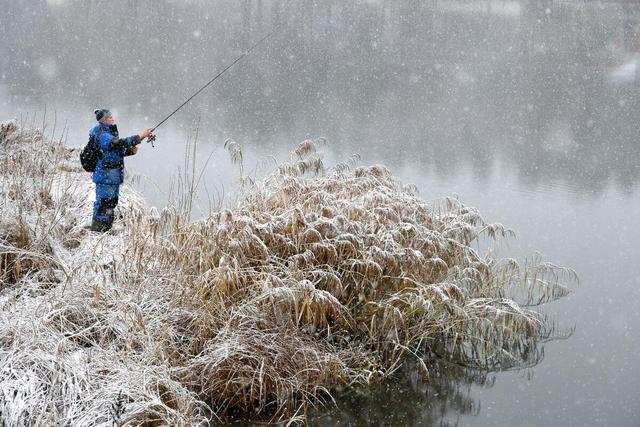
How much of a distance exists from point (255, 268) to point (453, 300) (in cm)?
159

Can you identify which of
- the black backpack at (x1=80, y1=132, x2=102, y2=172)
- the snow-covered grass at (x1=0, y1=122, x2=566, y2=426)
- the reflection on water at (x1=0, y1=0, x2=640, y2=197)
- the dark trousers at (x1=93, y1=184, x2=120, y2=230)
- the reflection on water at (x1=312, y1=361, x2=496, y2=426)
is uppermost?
the reflection on water at (x1=0, y1=0, x2=640, y2=197)

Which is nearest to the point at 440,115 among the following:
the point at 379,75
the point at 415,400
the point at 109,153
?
the point at 379,75

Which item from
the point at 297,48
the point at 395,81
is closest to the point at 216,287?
the point at 395,81

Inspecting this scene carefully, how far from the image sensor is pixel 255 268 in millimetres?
5926

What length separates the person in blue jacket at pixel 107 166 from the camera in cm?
645

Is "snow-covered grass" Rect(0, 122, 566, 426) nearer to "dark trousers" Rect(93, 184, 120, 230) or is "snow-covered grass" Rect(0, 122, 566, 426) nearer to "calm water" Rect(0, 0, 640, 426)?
"dark trousers" Rect(93, 184, 120, 230)

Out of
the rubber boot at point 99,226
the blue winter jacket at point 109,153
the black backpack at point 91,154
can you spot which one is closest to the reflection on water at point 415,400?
the rubber boot at point 99,226

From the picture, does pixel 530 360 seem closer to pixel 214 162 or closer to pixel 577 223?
pixel 577 223

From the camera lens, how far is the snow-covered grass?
4.40 m

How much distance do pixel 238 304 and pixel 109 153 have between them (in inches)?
80.5

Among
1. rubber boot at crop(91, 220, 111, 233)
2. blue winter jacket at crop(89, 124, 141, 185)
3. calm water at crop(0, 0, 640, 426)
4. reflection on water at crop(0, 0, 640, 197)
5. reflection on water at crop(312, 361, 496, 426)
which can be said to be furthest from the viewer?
reflection on water at crop(0, 0, 640, 197)

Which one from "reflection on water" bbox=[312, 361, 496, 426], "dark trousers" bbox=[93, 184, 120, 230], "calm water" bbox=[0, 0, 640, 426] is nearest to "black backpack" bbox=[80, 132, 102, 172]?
"dark trousers" bbox=[93, 184, 120, 230]

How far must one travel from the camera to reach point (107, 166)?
6.54m

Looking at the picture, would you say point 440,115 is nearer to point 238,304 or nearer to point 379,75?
point 379,75
